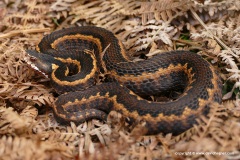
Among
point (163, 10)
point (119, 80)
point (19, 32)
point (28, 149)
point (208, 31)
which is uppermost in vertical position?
point (163, 10)

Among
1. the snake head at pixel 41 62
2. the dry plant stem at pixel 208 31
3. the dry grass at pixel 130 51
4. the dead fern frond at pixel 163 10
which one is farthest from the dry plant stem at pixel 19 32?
the dry plant stem at pixel 208 31

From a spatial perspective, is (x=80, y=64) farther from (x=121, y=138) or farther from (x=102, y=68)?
(x=121, y=138)

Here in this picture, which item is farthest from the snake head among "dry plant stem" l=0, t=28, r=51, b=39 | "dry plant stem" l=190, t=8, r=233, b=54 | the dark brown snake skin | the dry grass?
"dry plant stem" l=190, t=8, r=233, b=54

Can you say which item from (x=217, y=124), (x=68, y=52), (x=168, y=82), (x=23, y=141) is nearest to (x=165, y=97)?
(x=168, y=82)

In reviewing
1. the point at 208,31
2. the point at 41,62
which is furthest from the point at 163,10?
the point at 41,62

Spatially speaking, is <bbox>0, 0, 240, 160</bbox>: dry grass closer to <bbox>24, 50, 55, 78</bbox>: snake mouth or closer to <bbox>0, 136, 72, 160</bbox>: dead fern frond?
<bbox>0, 136, 72, 160</bbox>: dead fern frond

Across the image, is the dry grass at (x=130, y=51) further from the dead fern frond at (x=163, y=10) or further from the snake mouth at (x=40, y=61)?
the snake mouth at (x=40, y=61)

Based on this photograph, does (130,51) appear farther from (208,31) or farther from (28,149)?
(28,149)

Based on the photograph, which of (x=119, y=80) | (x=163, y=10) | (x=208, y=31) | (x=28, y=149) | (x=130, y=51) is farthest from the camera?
(x=163, y=10)
